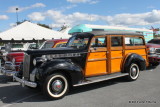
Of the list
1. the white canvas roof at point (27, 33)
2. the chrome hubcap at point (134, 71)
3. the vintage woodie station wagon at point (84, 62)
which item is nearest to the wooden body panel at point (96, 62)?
the vintage woodie station wagon at point (84, 62)

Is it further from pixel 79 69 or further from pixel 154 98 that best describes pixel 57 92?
pixel 154 98

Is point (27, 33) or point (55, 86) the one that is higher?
point (27, 33)

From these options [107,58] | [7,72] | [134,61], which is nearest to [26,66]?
[7,72]

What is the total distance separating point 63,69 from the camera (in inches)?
181

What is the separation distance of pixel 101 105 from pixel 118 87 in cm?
177

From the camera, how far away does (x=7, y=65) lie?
691 centimetres

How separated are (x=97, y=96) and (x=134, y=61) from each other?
2.37 metres

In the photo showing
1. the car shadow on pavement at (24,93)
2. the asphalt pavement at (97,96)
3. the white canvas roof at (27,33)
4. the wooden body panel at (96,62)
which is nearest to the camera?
the asphalt pavement at (97,96)

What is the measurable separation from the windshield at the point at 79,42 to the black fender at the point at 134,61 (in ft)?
5.67

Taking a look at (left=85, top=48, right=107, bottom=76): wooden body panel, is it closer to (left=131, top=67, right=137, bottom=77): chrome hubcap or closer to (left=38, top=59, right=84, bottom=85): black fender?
(left=38, top=59, right=84, bottom=85): black fender

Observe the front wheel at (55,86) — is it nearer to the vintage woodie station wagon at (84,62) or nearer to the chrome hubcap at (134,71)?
the vintage woodie station wagon at (84,62)

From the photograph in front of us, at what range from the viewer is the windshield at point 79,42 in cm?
540

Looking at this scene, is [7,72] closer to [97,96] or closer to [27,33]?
[97,96]

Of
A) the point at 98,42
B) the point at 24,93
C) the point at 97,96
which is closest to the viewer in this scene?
the point at 97,96
